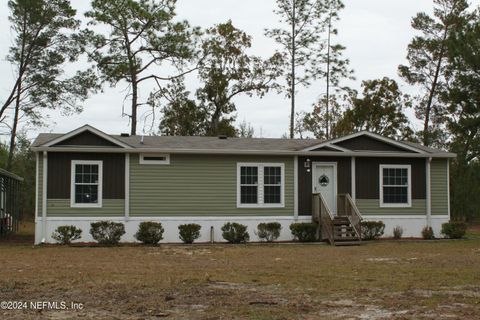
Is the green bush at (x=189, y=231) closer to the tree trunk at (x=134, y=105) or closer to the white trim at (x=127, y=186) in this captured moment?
the white trim at (x=127, y=186)

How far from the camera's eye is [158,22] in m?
35.2

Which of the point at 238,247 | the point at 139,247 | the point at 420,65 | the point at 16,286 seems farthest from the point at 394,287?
the point at 420,65

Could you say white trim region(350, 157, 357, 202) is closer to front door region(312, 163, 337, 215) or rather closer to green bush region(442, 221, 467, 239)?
front door region(312, 163, 337, 215)

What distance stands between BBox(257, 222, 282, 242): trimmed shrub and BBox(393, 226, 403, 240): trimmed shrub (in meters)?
4.04

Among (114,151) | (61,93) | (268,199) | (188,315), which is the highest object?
(61,93)

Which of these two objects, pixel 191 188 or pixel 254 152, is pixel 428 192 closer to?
pixel 254 152

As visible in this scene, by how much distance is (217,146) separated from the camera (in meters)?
20.9

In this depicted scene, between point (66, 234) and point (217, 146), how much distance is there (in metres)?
5.52

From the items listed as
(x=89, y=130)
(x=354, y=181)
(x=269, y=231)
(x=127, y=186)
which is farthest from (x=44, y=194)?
(x=354, y=181)

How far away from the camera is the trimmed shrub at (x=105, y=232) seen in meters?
18.7

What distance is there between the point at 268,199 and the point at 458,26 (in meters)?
21.0

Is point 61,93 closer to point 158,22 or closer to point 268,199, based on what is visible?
point 158,22

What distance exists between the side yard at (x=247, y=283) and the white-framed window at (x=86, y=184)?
2.63 metres

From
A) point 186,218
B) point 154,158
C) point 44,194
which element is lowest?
point 186,218
